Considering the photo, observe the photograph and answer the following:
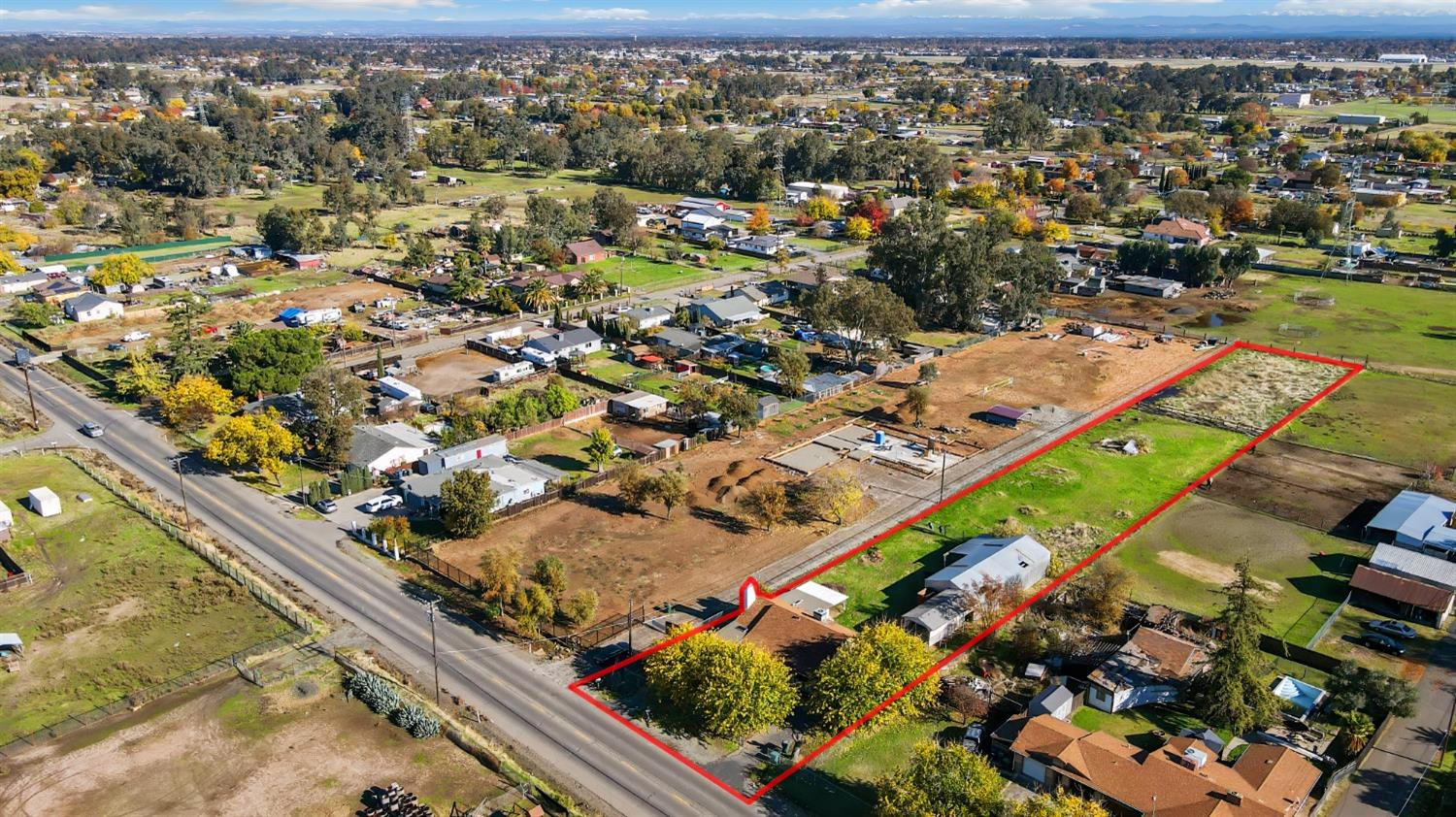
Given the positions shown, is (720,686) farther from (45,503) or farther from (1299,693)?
(45,503)

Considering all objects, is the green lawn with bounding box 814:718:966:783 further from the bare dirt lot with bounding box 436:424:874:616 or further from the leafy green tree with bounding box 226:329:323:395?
the leafy green tree with bounding box 226:329:323:395

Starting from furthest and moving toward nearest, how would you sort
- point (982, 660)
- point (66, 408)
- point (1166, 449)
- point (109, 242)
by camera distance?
point (109, 242) < point (66, 408) < point (1166, 449) < point (982, 660)

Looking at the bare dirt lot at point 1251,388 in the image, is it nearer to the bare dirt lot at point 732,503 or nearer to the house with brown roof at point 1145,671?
the bare dirt lot at point 732,503

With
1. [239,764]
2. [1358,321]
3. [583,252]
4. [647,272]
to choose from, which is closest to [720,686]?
[239,764]

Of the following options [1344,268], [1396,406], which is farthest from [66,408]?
[1344,268]

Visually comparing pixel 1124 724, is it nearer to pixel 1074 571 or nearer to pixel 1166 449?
pixel 1074 571

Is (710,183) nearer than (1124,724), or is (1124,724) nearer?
(1124,724)
